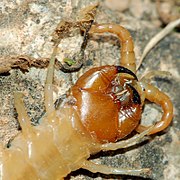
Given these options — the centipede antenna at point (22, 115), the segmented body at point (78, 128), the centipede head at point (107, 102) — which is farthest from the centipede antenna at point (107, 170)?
the centipede antenna at point (22, 115)

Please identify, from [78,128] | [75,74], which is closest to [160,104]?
[75,74]

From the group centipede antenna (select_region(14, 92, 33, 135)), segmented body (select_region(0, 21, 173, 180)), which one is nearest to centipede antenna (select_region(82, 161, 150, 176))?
segmented body (select_region(0, 21, 173, 180))

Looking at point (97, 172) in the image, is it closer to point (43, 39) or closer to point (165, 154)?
point (165, 154)

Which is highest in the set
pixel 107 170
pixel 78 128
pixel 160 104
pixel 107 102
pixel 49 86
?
pixel 49 86

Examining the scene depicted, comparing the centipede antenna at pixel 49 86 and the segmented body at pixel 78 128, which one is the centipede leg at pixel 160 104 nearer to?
the segmented body at pixel 78 128

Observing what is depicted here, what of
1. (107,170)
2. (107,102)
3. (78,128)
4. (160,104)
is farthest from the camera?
(160,104)

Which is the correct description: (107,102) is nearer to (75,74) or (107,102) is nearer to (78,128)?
(78,128)

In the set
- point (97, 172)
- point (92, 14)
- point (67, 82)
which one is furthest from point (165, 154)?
point (92, 14)
